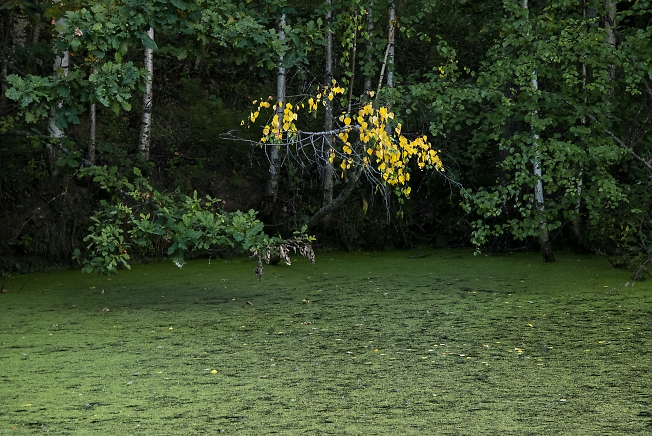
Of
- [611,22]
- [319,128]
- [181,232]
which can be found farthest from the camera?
[319,128]

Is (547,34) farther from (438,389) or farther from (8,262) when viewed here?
(8,262)

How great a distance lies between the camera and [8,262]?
8000 millimetres

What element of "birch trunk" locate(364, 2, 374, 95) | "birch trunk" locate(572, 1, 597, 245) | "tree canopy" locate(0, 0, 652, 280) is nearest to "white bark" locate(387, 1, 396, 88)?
"tree canopy" locate(0, 0, 652, 280)

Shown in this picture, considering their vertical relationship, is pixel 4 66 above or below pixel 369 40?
below

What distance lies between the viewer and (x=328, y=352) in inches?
194

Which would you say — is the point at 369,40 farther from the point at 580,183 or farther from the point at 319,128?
the point at 580,183

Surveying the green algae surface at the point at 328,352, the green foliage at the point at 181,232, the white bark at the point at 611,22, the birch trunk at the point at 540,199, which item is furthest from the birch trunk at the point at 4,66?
the white bark at the point at 611,22

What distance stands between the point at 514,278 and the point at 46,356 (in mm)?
4097

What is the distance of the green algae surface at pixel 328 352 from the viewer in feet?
12.0

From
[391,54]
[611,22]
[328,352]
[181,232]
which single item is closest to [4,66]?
[181,232]

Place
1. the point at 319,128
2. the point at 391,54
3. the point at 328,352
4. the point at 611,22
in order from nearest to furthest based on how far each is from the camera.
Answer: the point at 328,352, the point at 611,22, the point at 391,54, the point at 319,128

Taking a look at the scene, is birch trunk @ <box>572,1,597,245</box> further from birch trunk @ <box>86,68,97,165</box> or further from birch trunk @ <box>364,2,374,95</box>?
birch trunk @ <box>86,68,97,165</box>

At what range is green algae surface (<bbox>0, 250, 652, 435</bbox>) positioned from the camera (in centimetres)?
367

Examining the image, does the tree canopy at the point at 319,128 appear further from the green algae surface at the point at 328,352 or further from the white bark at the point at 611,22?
the green algae surface at the point at 328,352
